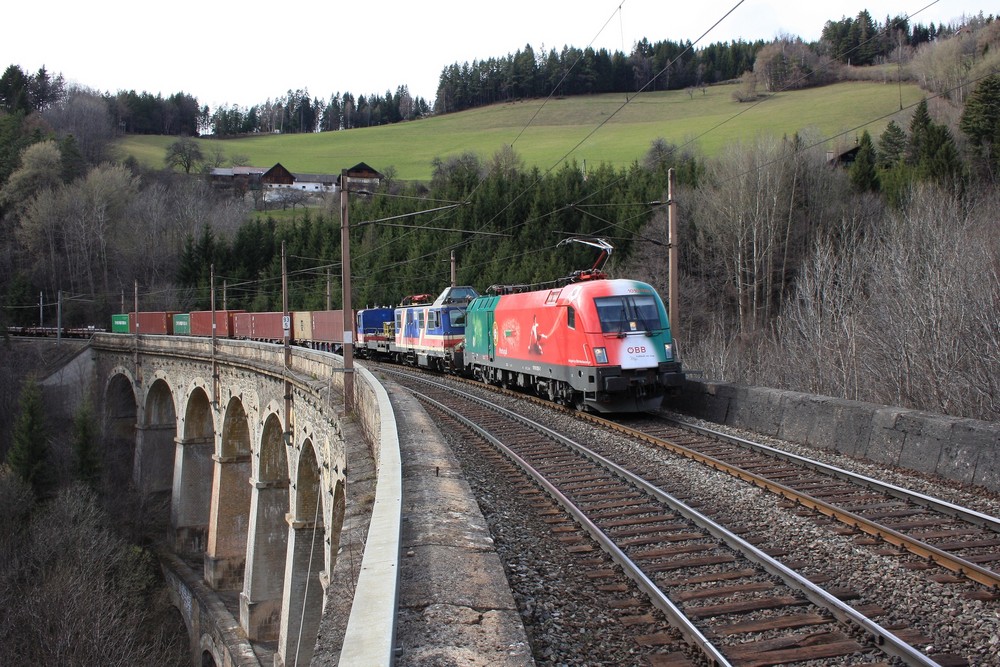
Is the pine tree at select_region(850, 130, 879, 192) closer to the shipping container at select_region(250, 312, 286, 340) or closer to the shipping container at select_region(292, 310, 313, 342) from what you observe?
the shipping container at select_region(292, 310, 313, 342)

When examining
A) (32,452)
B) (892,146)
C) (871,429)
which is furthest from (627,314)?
(892,146)

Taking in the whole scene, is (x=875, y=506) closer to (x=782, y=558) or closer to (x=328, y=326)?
(x=782, y=558)

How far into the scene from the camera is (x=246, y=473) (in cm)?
3038

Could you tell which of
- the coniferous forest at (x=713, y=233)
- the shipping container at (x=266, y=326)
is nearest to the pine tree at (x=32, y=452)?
the shipping container at (x=266, y=326)

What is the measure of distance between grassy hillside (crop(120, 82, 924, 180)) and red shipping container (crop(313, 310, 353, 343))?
16.4 m

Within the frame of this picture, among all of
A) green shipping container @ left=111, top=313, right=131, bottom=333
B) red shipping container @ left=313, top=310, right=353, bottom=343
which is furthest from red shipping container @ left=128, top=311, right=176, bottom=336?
red shipping container @ left=313, top=310, right=353, bottom=343

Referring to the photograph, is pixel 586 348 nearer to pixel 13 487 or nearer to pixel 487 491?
pixel 487 491

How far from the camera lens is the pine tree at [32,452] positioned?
37594 millimetres

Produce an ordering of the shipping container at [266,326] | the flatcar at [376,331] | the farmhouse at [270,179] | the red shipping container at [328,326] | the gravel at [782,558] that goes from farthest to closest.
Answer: the farmhouse at [270,179] → the shipping container at [266,326] → the flatcar at [376,331] → the red shipping container at [328,326] → the gravel at [782,558]

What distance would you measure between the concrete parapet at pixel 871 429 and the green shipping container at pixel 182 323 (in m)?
40.3

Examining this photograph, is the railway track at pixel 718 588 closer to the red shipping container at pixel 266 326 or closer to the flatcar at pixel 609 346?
the flatcar at pixel 609 346

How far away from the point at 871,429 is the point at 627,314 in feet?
18.3

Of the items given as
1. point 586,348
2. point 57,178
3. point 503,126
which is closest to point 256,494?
point 586,348

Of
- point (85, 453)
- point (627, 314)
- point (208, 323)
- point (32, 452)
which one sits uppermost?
point (208, 323)
